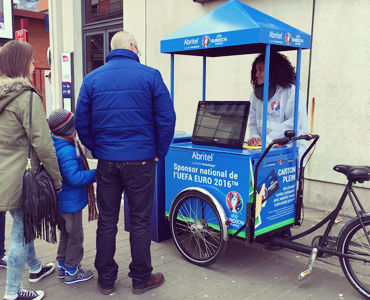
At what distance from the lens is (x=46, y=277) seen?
11.0 ft

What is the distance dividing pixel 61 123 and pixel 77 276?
1.28 metres

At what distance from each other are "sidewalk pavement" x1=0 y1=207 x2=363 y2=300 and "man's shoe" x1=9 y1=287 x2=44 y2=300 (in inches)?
2.5

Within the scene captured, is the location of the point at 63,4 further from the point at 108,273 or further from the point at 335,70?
the point at 108,273

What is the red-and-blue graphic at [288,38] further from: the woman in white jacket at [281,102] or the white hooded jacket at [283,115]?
the white hooded jacket at [283,115]

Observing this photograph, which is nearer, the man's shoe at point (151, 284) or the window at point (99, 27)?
the man's shoe at point (151, 284)

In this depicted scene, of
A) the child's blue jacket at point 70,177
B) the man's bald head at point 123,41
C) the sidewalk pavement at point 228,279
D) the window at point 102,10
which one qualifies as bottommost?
the sidewalk pavement at point 228,279

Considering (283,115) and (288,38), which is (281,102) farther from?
(288,38)

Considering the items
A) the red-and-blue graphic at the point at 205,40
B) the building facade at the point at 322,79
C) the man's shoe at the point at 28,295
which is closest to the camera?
the man's shoe at the point at 28,295

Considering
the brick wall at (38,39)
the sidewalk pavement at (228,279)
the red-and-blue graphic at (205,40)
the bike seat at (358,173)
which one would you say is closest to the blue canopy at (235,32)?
the red-and-blue graphic at (205,40)

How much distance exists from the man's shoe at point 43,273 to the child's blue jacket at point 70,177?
66 cm

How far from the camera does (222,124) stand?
3525 millimetres

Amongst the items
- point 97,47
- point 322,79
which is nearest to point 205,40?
point 322,79

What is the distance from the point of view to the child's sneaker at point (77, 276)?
3.21 m

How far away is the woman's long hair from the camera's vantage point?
2693mm
